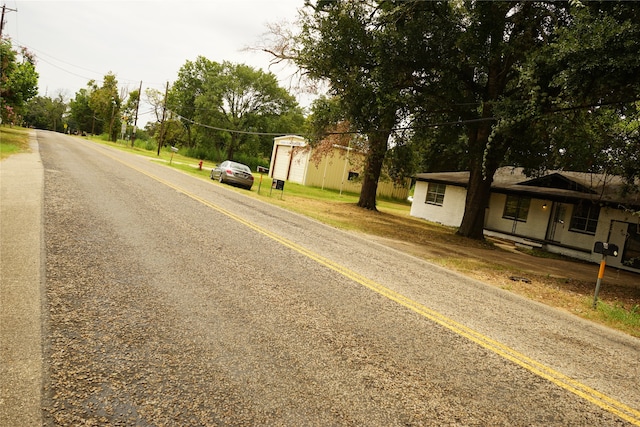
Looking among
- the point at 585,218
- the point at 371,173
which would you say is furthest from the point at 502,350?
the point at 371,173

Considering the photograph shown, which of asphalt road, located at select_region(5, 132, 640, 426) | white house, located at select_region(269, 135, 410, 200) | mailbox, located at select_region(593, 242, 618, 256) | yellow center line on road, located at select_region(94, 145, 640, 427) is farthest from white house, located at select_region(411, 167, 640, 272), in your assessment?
asphalt road, located at select_region(5, 132, 640, 426)

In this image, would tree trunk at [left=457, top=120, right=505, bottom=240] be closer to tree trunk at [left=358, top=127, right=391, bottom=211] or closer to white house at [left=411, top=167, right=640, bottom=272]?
white house at [left=411, top=167, right=640, bottom=272]

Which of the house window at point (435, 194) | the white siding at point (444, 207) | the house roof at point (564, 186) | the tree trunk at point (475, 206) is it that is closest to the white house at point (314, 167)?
the white siding at point (444, 207)

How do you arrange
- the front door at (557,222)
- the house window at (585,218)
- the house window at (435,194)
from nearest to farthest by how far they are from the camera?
the house window at (585,218)
the front door at (557,222)
the house window at (435,194)

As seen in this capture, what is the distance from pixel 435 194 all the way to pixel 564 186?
848 centimetres

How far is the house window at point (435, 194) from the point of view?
27078 millimetres

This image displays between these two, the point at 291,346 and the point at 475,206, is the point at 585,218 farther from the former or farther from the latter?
the point at 291,346

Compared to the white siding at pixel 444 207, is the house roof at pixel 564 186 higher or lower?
higher

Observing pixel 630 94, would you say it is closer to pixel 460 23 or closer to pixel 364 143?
pixel 460 23

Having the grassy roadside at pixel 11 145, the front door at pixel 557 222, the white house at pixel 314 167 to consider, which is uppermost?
the white house at pixel 314 167

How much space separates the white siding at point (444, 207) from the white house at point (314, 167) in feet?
26.1

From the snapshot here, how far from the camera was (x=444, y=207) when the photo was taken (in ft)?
87.2

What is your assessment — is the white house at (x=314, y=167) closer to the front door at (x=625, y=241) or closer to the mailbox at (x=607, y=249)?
the front door at (x=625, y=241)

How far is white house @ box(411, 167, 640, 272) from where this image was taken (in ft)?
56.7
